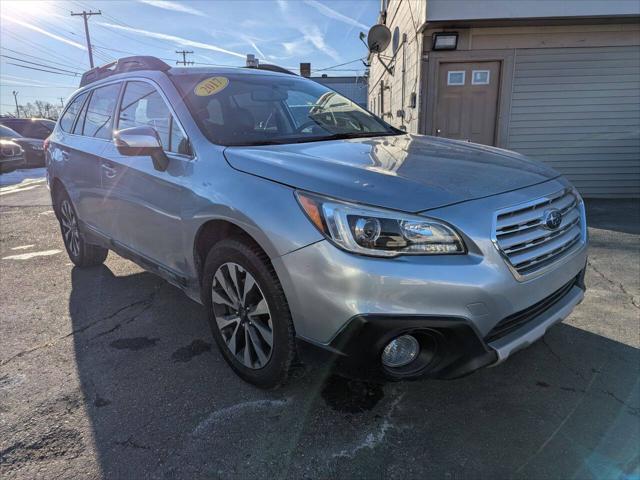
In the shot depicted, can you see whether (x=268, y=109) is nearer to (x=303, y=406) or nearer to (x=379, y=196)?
(x=379, y=196)

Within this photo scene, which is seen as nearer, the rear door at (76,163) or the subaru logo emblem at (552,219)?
the subaru logo emblem at (552,219)

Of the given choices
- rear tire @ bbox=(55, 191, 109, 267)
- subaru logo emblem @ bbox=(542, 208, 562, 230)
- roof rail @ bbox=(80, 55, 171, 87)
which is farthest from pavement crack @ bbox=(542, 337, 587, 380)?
rear tire @ bbox=(55, 191, 109, 267)

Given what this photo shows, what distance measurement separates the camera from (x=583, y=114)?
8.31 metres

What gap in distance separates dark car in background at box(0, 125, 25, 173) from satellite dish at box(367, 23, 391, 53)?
11.1m

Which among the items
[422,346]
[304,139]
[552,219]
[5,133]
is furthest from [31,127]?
[552,219]

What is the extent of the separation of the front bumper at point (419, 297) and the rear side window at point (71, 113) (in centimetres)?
353

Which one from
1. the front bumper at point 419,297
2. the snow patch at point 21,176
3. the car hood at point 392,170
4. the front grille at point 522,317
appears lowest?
the snow patch at point 21,176

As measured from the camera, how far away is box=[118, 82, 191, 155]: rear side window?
2810 millimetres

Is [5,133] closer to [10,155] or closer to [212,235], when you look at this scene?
[10,155]

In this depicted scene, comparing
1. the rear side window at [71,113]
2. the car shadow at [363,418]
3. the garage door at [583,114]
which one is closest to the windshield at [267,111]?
the car shadow at [363,418]

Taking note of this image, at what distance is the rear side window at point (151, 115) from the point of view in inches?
111

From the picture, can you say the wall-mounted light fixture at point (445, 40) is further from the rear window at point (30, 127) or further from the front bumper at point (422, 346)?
the rear window at point (30, 127)

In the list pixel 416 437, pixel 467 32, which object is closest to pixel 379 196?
pixel 416 437

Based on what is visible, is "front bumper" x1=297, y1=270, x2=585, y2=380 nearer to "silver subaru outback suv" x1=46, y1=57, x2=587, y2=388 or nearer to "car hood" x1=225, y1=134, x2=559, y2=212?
"silver subaru outback suv" x1=46, y1=57, x2=587, y2=388
